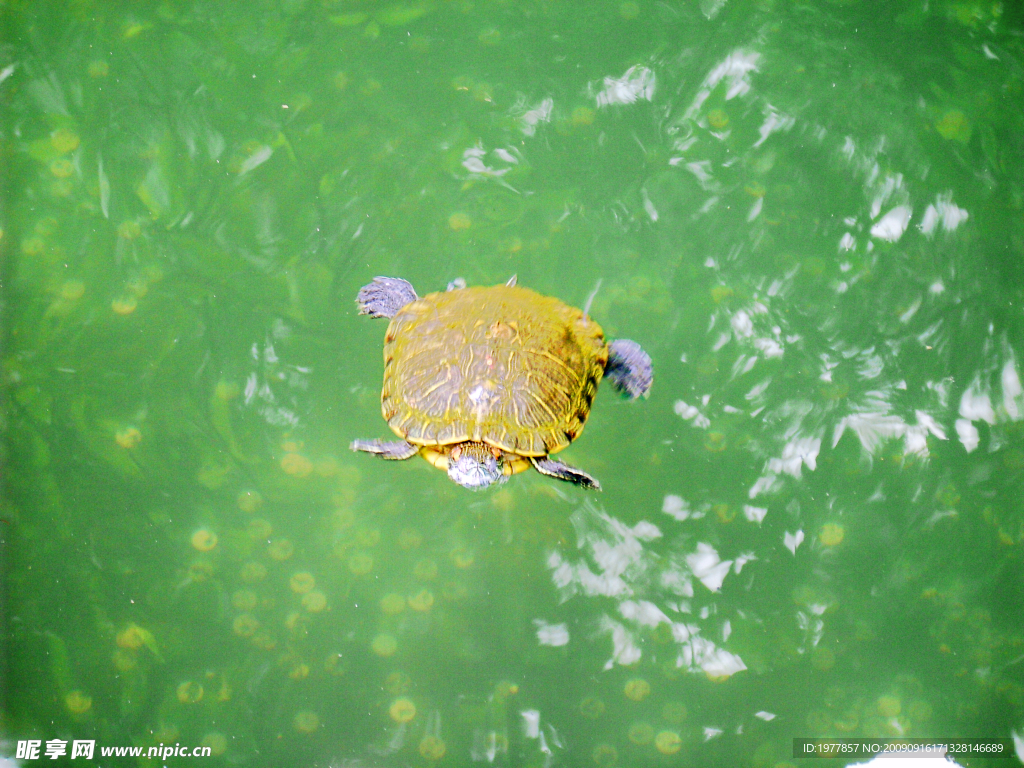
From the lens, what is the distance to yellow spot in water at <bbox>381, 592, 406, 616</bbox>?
220 cm

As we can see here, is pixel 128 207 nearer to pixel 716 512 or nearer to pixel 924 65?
pixel 716 512

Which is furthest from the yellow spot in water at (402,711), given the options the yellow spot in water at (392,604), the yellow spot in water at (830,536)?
the yellow spot in water at (830,536)

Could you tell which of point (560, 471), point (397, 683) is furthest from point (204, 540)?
point (560, 471)

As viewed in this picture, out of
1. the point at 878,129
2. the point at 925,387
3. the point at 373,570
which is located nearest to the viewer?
the point at 373,570

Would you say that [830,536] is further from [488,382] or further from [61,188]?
[61,188]

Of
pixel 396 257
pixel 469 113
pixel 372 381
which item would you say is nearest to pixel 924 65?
pixel 469 113

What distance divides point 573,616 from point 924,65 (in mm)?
2306

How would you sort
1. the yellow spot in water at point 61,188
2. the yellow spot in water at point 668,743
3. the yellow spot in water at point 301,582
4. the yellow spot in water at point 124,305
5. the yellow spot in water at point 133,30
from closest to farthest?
the yellow spot in water at point 668,743 → the yellow spot in water at point 301,582 → the yellow spot in water at point 124,305 → the yellow spot in water at point 61,188 → the yellow spot in water at point 133,30

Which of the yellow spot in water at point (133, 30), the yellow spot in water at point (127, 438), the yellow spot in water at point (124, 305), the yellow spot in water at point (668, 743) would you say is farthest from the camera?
the yellow spot in water at point (133, 30)

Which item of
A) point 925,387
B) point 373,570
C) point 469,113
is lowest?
point 373,570

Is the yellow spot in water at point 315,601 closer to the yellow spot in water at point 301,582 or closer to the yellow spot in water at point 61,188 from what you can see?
the yellow spot in water at point 301,582

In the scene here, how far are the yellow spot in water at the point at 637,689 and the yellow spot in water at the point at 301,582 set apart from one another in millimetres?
976

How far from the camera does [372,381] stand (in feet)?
7.75

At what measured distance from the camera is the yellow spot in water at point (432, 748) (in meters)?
2.10
